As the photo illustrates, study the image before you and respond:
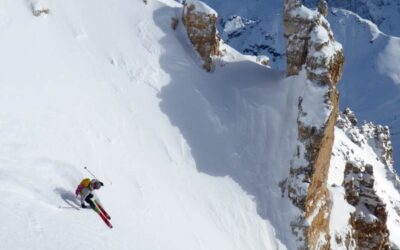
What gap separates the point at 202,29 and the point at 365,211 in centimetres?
1571

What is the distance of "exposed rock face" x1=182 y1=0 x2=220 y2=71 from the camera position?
3991 centimetres

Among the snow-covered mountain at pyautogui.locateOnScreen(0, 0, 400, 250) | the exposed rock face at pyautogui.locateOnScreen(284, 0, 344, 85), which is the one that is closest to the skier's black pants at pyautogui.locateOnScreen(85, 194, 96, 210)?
the snow-covered mountain at pyautogui.locateOnScreen(0, 0, 400, 250)

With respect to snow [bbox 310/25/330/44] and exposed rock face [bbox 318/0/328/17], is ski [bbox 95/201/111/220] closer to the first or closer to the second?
snow [bbox 310/25/330/44]

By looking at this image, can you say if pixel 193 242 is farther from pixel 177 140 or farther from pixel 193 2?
pixel 193 2

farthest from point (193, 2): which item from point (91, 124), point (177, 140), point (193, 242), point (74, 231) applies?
point (74, 231)

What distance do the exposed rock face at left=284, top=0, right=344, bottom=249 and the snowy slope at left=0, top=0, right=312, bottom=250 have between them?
3.44 ft

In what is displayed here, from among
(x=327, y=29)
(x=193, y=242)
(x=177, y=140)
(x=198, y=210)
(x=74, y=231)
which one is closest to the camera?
(x=74, y=231)

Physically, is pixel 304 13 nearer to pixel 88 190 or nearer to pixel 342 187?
pixel 342 187

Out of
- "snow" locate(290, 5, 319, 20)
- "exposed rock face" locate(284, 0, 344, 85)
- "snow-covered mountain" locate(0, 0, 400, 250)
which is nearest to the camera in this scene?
"snow-covered mountain" locate(0, 0, 400, 250)

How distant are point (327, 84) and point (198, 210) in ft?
33.8

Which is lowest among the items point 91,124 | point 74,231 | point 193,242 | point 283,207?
point 283,207

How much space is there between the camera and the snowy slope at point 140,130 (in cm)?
2545

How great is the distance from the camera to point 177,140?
1389 inches

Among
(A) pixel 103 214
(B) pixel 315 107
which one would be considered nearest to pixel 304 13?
(B) pixel 315 107
